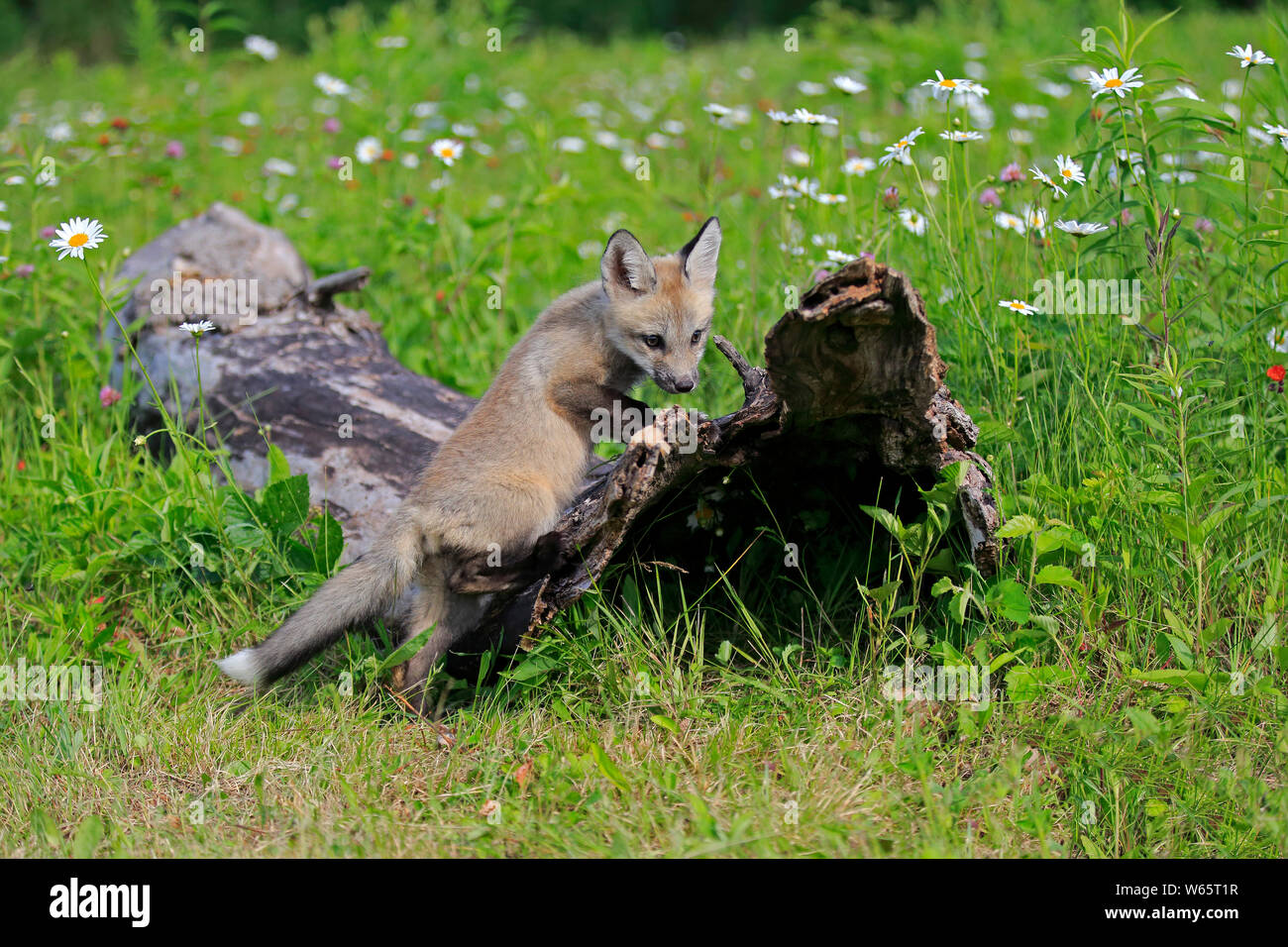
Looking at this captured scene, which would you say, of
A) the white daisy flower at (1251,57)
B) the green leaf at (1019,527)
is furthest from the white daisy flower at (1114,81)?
the green leaf at (1019,527)

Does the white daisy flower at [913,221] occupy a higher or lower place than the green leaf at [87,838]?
higher

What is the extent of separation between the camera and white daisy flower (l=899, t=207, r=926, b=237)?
4.49 m

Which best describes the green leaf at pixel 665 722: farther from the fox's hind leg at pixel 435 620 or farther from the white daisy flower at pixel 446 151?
the white daisy flower at pixel 446 151

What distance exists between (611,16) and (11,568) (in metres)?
Answer: 22.6

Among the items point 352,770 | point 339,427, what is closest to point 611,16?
point 339,427

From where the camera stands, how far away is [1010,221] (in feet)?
13.4

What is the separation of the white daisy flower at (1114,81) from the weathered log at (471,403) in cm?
128

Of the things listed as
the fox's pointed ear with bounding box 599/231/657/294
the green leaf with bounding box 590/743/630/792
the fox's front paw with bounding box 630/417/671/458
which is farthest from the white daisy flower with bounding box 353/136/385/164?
the green leaf with bounding box 590/743/630/792

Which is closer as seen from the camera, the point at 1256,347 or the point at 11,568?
the point at 1256,347

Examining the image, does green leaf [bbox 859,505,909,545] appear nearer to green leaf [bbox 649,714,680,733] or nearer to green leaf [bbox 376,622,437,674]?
green leaf [bbox 649,714,680,733]

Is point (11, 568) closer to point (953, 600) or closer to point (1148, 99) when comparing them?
point (953, 600)

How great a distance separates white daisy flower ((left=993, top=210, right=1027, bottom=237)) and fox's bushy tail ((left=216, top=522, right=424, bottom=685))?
2.53 meters

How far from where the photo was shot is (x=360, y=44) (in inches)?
306

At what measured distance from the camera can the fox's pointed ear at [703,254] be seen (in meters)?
3.97
